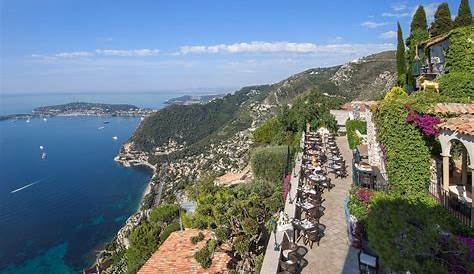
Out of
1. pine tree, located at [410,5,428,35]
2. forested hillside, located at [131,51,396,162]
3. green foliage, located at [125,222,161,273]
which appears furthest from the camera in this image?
forested hillside, located at [131,51,396,162]

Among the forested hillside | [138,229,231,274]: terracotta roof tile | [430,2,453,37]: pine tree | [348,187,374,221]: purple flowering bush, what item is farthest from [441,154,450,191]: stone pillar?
the forested hillside

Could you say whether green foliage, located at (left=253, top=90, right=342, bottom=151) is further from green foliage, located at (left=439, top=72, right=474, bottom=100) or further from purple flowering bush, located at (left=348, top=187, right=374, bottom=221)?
purple flowering bush, located at (left=348, top=187, right=374, bottom=221)

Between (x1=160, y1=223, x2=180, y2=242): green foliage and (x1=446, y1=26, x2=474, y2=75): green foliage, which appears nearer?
(x1=446, y1=26, x2=474, y2=75): green foliage

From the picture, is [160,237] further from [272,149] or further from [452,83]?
[452,83]

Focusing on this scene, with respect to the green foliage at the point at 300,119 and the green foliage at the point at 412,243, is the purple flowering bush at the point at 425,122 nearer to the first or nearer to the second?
the green foliage at the point at 412,243

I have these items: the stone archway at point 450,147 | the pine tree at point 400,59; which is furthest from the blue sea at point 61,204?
the stone archway at point 450,147

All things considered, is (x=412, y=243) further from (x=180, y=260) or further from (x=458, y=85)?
(x=180, y=260)

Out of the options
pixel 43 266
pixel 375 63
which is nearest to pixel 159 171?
pixel 43 266
